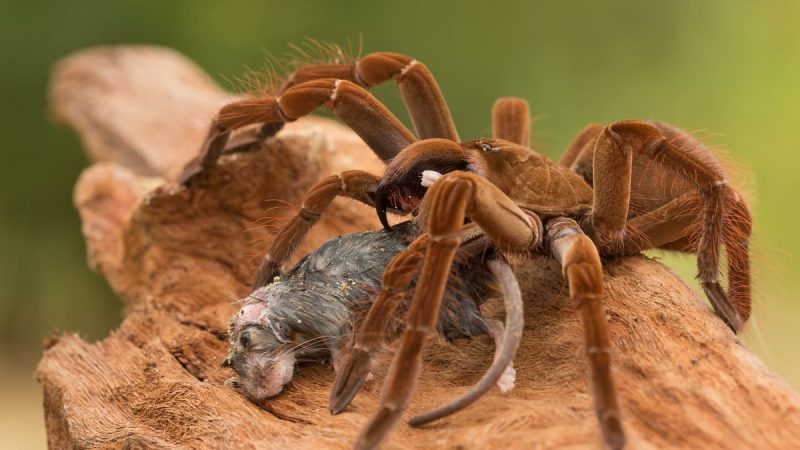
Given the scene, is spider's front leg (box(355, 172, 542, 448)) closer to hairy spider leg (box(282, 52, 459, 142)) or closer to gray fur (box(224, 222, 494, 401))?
gray fur (box(224, 222, 494, 401))

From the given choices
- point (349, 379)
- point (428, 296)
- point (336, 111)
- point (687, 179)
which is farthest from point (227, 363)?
point (687, 179)

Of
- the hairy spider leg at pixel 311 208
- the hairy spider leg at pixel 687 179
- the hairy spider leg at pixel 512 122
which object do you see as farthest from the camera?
the hairy spider leg at pixel 512 122

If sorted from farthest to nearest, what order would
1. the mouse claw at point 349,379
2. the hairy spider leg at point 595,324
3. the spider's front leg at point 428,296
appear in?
the mouse claw at point 349,379
the spider's front leg at point 428,296
the hairy spider leg at point 595,324

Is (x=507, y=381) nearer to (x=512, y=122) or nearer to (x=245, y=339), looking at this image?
(x=245, y=339)

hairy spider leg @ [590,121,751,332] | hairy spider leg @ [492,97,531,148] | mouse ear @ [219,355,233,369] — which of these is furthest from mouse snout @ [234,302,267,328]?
hairy spider leg @ [492,97,531,148]

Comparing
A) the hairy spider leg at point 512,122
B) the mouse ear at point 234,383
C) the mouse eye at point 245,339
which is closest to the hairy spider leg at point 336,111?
the hairy spider leg at point 512,122

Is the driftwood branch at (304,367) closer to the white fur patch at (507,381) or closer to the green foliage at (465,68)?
the white fur patch at (507,381)

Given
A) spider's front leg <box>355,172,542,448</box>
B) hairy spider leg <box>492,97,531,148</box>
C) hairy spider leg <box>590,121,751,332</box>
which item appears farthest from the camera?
hairy spider leg <box>492,97,531,148</box>
